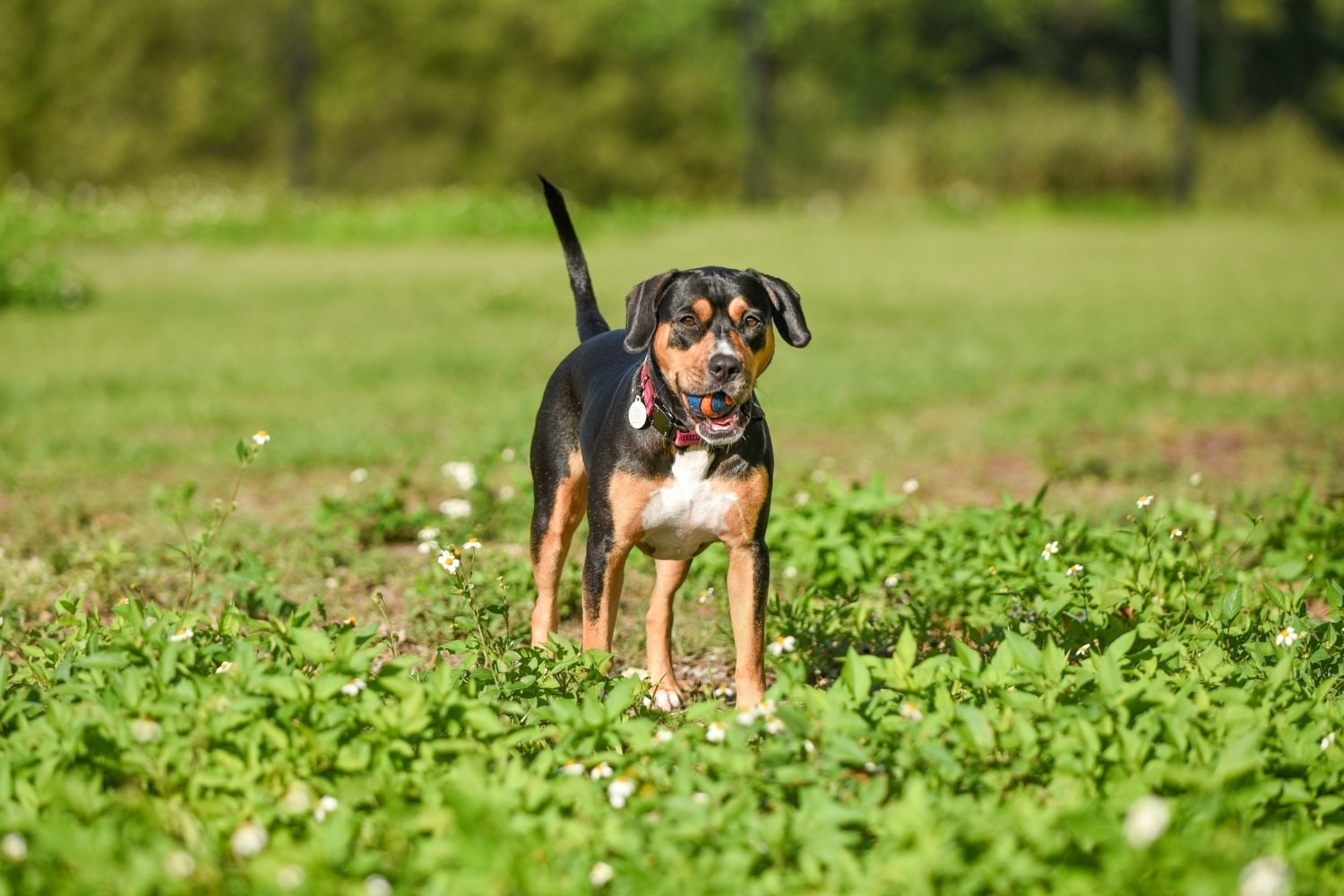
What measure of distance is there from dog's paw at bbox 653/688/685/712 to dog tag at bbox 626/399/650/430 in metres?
0.72

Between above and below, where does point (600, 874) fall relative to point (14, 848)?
below

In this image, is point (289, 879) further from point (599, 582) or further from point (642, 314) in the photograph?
point (642, 314)

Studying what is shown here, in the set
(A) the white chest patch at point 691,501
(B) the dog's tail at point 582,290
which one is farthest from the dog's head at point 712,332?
(B) the dog's tail at point 582,290

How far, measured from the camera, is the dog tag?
155 inches

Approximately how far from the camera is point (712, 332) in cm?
385

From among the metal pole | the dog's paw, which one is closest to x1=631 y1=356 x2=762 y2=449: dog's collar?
the dog's paw

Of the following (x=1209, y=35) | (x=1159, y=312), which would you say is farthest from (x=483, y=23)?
(x=1159, y=312)

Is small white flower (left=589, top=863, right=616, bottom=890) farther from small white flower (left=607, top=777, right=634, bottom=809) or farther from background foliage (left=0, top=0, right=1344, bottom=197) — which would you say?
background foliage (left=0, top=0, right=1344, bottom=197)

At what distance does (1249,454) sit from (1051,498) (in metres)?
1.48

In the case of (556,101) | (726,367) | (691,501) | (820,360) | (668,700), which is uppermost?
(556,101)

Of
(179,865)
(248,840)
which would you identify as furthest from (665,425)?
(179,865)

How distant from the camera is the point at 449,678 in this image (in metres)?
3.30

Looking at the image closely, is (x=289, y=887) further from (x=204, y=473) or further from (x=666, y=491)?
(x=204, y=473)

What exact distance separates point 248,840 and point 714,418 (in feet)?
5.43
